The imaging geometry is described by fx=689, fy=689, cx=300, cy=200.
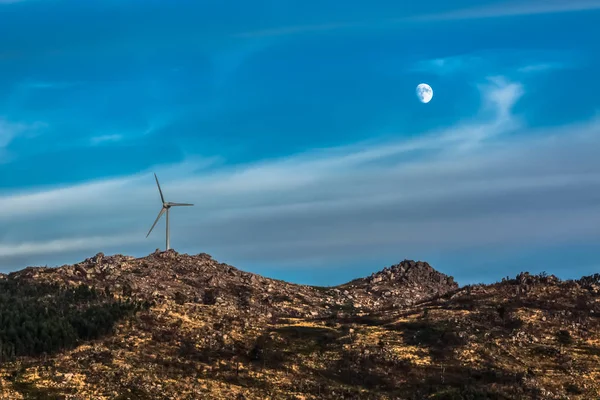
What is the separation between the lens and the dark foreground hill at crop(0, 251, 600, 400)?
50812 mm

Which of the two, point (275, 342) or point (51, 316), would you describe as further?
point (51, 316)

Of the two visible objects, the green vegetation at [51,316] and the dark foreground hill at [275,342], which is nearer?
the dark foreground hill at [275,342]

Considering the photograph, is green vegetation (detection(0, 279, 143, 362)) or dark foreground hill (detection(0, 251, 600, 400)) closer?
dark foreground hill (detection(0, 251, 600, 400))

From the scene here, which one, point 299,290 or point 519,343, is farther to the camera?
point 299,290

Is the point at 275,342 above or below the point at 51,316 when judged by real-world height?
below

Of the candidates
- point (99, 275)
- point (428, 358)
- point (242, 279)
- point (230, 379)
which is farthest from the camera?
point (242, 279)

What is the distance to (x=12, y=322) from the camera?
5994 centimetres

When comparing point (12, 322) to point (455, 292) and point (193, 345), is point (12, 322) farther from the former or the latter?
point (455, 292)

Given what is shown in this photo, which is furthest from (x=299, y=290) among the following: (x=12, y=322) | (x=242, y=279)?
(x=12, y=322)

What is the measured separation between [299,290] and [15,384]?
53.2 metres

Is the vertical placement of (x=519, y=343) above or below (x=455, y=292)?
below

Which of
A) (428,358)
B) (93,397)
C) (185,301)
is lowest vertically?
(93,397)

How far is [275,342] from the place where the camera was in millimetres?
61688

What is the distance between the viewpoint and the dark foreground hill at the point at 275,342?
5081cm
